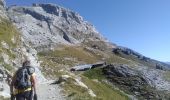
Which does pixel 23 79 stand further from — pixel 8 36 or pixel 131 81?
pixel 131 81

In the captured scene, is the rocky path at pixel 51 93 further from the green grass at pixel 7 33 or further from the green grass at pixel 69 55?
the green grass at pixel 69 55

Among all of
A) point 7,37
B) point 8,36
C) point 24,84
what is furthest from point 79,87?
point 24,84

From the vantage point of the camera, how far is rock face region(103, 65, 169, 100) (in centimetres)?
6974

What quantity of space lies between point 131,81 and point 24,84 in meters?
61.4

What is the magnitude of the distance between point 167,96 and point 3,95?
48004mm

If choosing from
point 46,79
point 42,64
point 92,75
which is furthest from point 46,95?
point 92,75

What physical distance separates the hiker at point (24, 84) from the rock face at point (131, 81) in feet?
180

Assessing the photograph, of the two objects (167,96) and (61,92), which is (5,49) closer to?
(61,92)

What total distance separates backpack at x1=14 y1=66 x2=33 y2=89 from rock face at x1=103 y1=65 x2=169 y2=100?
54.8m

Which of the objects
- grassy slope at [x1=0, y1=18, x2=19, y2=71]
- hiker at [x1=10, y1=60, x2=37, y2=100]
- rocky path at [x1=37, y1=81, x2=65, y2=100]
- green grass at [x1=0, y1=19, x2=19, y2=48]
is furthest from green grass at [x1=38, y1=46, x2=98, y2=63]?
hiker at [x1=10, y1=60, x2=37, y2=100]

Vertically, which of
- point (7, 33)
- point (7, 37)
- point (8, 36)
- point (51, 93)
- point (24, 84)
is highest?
point (7, 33)

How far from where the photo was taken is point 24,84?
15.1m

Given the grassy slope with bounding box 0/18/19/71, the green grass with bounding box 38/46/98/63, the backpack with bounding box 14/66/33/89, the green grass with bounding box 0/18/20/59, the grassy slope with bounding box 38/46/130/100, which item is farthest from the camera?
the green grass with bounding box 38/46/98/63

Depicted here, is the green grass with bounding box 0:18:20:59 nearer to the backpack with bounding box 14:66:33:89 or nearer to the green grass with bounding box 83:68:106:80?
the backpack with bounding box 14:66:33:89
